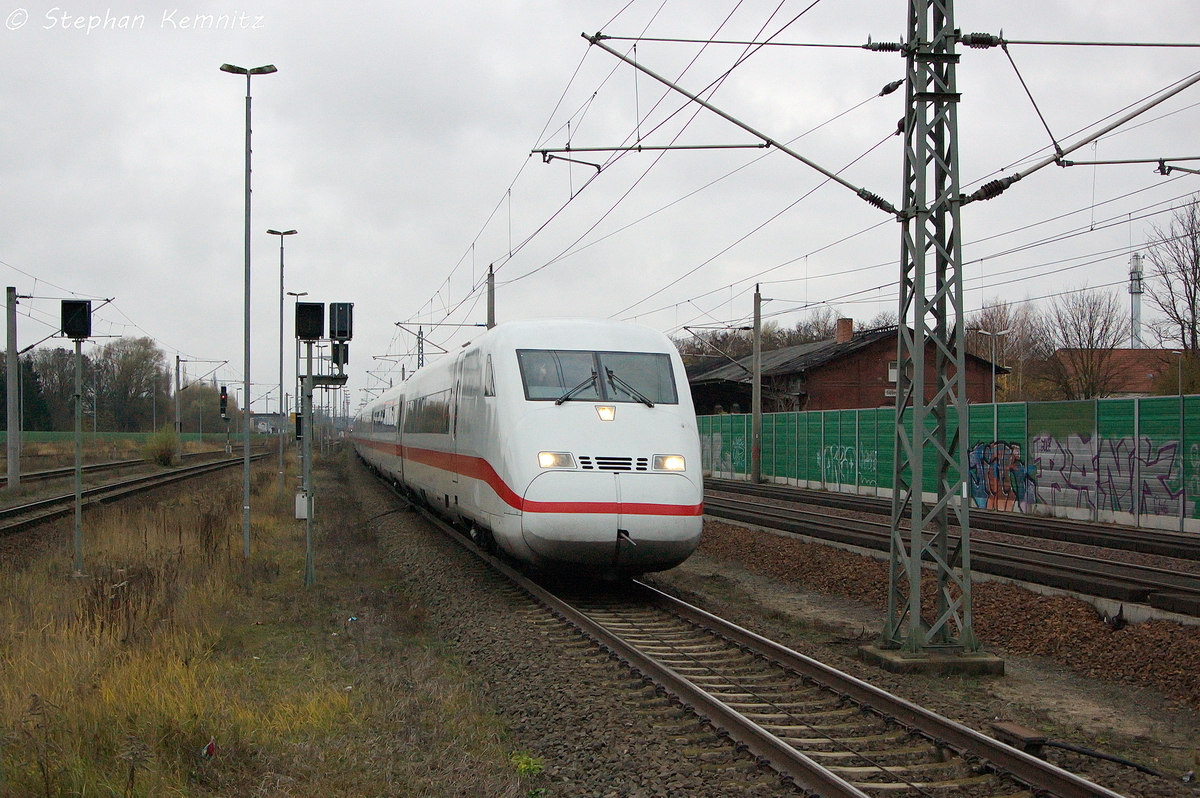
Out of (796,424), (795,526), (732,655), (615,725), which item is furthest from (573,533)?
(796,424)

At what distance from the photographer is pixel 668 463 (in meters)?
11.2

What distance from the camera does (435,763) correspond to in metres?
5.86

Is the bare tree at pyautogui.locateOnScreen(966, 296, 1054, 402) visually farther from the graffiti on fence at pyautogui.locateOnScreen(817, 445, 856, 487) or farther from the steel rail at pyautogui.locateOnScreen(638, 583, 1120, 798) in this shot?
the steel rail at pyautogui.locateOnScreen(638, 583, 1120, 798)

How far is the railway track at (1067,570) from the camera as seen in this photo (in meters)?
10.2

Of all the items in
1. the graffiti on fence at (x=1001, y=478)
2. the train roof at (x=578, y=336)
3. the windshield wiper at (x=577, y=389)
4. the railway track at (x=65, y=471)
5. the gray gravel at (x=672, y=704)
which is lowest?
the gray gravel at (x=672, y=704)

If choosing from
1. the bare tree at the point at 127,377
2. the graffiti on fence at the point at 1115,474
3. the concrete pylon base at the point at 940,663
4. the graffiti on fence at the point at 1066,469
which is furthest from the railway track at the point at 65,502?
the bare tree at the point at 127,377

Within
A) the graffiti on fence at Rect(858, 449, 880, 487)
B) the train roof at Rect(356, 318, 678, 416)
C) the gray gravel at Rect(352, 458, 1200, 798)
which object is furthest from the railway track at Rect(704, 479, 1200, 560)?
the train roof at Rect(356, 318, 678, 416)

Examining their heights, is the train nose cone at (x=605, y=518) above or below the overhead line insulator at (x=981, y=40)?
below

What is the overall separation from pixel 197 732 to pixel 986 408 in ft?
76.4

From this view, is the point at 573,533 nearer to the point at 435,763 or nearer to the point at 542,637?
the point at 542,637

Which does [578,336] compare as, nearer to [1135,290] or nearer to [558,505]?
[558,505]

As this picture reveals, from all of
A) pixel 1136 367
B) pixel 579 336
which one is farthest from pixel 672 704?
pixel 1136 367

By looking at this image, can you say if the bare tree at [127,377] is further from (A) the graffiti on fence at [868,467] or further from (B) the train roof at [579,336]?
(B) the train roof at [579,336]

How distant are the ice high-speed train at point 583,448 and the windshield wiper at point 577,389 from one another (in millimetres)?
18
